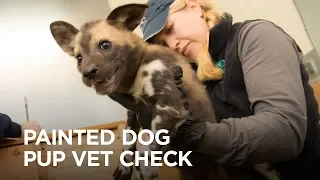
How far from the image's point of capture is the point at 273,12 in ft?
7.78

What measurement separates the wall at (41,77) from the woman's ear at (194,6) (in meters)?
0.73

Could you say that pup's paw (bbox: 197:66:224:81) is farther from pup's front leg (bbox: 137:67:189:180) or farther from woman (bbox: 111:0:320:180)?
pup's front leg (bbox: 137:67:189:180)

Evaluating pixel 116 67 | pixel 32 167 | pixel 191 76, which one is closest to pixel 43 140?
pixel 32 167

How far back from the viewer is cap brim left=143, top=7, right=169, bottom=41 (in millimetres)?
1424

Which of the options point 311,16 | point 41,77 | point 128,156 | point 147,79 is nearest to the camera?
point 147,79

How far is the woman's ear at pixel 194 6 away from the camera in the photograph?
154 cm

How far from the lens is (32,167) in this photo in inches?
54.8

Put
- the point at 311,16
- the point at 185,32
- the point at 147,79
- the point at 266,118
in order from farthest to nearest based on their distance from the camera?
the point at 311,16 < the point at 185,32 < the point at 147,79 < the point at 266,118

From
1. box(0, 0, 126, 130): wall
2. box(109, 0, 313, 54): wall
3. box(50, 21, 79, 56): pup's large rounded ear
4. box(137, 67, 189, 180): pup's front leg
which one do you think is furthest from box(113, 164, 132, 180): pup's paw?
box(109, 0, 313, 54): wall

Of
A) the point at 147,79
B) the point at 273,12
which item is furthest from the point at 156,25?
the point at 273,12

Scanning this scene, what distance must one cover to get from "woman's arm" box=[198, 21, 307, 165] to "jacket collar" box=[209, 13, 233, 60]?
0.55ft

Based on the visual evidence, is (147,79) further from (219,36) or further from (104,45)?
(219,36)

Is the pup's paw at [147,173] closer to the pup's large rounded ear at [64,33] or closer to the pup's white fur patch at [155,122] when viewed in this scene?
the pup's white fur patch at [155,122]

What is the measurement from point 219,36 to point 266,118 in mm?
400
